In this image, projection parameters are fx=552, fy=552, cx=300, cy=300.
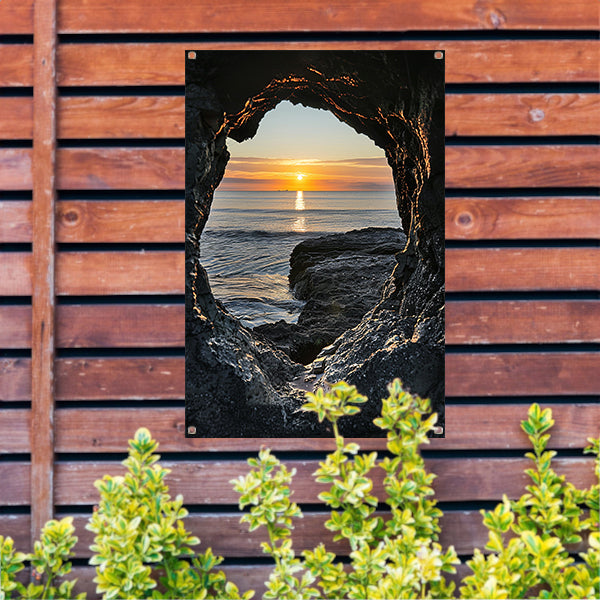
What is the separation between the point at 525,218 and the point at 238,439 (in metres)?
1.29

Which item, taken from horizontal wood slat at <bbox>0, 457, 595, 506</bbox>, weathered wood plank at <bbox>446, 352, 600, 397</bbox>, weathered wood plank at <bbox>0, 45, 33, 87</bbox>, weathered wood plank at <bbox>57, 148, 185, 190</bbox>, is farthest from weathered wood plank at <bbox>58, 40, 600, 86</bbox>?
horizontal wood slat at <bbox>0, 457, 595, 506</bbox>

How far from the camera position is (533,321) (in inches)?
77.4

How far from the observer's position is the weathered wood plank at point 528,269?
1961mm

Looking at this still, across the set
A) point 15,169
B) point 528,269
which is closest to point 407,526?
point 528,269

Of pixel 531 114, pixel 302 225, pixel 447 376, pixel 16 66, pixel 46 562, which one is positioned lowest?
pixel 46 562

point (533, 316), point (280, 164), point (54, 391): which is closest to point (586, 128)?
point (533, 316)

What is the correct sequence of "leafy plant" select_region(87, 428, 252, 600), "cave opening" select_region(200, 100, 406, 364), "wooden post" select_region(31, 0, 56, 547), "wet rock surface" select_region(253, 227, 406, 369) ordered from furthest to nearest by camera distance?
"wet rock surface" select_region(253, 227, 406, 369)
"cave opening" select_region(200, 100, 406, 364)
"wooden post" select_region(31, 0, 56, 547)
"leafy plant" select_region(87, 428, 252, 600)

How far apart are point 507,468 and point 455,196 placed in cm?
99

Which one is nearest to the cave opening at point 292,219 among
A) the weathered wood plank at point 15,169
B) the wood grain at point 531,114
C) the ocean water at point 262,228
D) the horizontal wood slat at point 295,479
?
the ocean water at point 262,228

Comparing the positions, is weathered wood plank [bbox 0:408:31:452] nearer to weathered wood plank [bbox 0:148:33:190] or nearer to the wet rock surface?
weathered wood plank [bbox 0:148:33:190]

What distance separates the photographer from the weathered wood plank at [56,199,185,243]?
6.40 ft

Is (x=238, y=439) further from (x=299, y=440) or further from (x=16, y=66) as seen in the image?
(x=16, y=66)

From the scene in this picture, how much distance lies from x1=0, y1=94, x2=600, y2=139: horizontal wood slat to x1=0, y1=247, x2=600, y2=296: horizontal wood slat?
424 mm

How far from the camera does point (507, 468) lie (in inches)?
78.0
